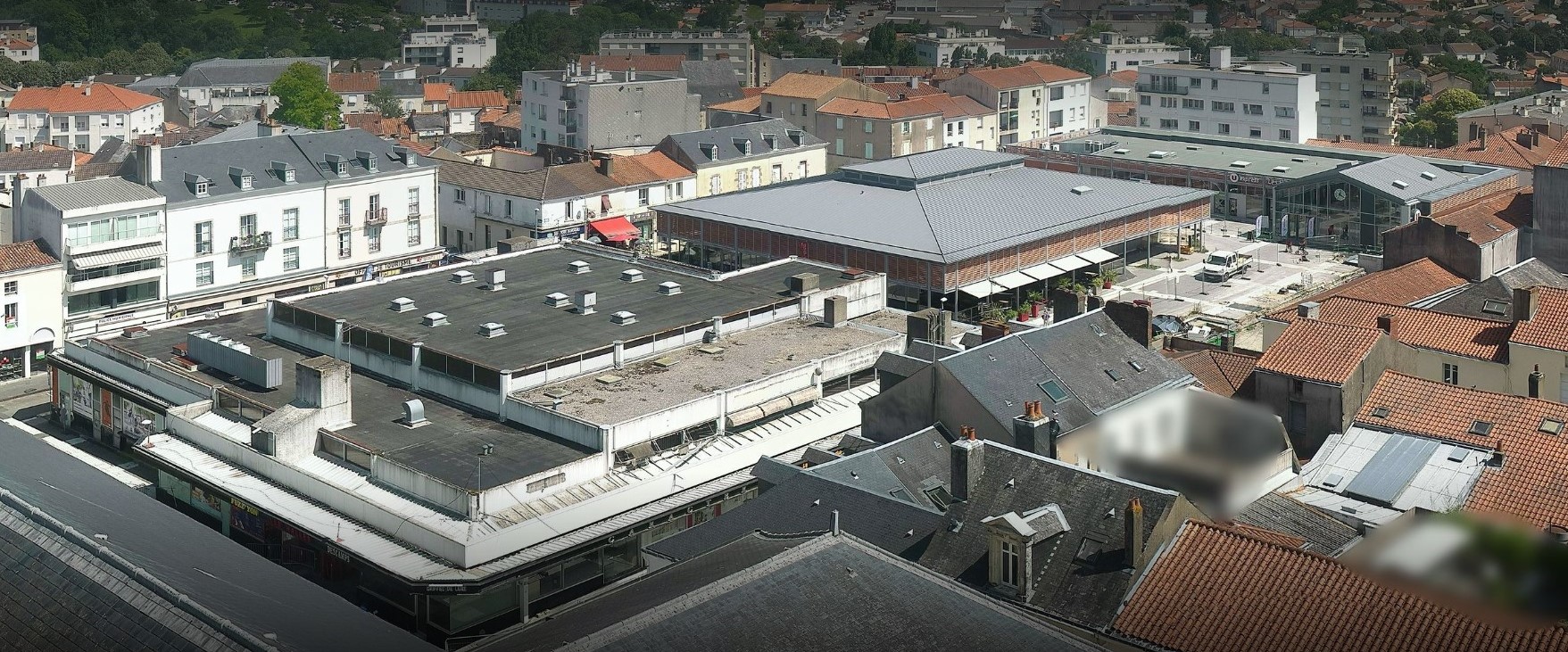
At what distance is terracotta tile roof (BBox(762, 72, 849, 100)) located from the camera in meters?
86.1

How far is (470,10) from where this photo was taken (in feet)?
650

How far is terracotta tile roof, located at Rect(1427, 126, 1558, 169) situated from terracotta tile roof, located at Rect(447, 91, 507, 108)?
6101 centimetres

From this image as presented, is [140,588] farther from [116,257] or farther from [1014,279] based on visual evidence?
[1014,279]

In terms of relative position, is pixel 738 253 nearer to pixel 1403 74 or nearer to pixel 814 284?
pixel 814 284

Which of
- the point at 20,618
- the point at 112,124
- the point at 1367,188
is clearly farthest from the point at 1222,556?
the point at 112,124

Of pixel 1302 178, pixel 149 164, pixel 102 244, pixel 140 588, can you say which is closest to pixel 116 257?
pixel 102 244

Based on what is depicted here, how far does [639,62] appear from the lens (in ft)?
380

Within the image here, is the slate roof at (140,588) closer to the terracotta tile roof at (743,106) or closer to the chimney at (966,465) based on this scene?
the chimney at (966,465)

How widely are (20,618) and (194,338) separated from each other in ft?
67.9

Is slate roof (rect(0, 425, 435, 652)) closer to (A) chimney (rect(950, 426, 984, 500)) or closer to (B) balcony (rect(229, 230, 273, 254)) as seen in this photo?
(A) chimney (rect(950, 426, 984, 500))

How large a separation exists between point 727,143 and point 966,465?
48.9 metres

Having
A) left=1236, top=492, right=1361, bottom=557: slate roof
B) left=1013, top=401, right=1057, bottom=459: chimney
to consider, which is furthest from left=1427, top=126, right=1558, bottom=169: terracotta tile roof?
left=1013, top=401, right=1057, bottom=459: chimney

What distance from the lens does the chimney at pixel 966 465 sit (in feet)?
84.3

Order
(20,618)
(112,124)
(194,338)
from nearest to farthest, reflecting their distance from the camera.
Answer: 1. (20,618)
2. (194,338)
3. (112,124)
